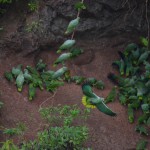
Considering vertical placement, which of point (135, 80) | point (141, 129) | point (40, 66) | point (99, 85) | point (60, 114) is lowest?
point (141, 129)

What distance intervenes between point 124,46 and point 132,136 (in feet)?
5.86

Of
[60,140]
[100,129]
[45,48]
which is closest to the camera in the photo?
[60,140]

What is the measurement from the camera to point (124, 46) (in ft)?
24.5

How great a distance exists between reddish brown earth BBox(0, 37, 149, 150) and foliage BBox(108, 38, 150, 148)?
4.1 inches

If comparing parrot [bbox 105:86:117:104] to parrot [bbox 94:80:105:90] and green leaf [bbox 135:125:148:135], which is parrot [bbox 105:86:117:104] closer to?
parrot [bbox 94:80:105:90]

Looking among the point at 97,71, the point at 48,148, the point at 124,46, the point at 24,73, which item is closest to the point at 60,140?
the point at 48,148

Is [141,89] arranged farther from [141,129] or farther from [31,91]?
[31,91]

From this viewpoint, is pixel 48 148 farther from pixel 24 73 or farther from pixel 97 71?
pixel 97 71

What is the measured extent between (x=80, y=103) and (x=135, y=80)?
88 cm

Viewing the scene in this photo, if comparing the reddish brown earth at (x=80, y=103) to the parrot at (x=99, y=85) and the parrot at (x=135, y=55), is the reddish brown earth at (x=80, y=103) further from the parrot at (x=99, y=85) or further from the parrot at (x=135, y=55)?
the parrot at (x=135, y=55)

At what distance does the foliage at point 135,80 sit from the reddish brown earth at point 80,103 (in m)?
0.10

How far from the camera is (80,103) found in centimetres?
645

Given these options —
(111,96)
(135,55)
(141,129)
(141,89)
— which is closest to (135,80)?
(141,89)

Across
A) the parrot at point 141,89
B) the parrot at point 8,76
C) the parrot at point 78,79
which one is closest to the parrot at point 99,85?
the parrot at point 78,79
